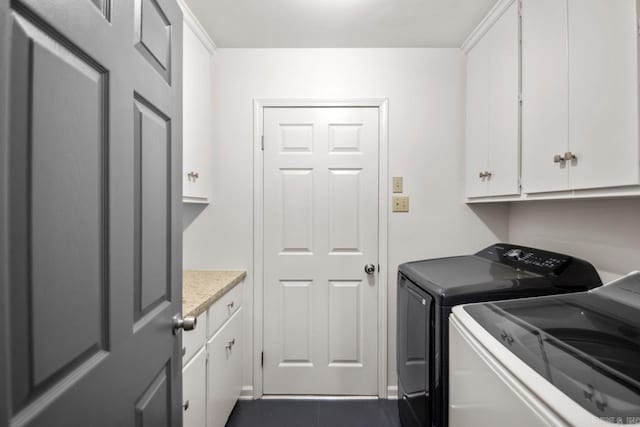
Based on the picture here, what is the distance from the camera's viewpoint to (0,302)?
384 mm

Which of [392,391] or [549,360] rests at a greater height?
[549,360]

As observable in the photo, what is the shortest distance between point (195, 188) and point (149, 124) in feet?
3.41

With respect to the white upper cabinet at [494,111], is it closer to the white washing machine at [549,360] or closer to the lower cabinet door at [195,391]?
the white washing machine at [549,360]

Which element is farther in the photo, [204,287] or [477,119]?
[477,119]

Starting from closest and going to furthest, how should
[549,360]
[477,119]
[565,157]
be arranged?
[549,360] → [565,157] → [477,119]

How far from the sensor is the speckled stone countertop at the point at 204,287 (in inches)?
51.6

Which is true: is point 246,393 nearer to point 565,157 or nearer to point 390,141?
point 390,141

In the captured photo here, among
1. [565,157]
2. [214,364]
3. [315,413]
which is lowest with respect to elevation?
[315,413]

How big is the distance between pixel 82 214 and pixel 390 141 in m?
1.89

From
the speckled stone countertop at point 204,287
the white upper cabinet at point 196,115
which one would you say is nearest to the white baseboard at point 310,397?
the speckled stone countertop at point 204,287

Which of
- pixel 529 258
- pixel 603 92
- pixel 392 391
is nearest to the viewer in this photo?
pixel 603 92

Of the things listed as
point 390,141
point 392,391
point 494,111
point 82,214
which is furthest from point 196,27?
point 392,391

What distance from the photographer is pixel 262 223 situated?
2.11 metres

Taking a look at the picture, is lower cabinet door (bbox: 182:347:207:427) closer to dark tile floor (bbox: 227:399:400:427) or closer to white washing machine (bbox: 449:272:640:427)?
dark tile floor (bbox: 227:399:400:427)
